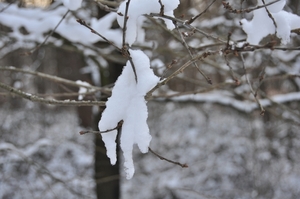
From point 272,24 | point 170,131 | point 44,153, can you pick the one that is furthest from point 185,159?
point 272,24

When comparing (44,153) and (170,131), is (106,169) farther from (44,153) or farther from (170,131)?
(170,131)

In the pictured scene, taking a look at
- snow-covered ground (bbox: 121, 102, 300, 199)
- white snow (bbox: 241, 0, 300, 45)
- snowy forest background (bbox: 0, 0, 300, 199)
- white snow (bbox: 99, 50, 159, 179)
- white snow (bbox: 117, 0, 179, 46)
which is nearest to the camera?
white snow (bbox: 99, 50, 159, 179)

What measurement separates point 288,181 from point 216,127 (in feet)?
6.07

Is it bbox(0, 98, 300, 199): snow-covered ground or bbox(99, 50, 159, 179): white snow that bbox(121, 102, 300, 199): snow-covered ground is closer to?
bbox(0, 98, 300, 199): snow-covered ground

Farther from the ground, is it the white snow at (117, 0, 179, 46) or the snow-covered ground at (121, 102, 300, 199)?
A: the white snow at (117, 0, 179, 46)

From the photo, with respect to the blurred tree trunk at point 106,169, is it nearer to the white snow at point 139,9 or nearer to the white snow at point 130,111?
the white snow at point 139,9

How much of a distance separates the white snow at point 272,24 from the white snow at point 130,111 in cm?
56

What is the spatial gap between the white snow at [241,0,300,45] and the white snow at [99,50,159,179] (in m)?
0.56

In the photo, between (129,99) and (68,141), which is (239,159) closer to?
(68,141)

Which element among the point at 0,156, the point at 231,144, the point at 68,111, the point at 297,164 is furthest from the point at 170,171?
the point at 68,111

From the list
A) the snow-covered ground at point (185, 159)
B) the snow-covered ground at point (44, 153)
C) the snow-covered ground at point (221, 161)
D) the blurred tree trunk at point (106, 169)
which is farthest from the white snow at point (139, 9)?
the snow-covered ground at point (221, 161)

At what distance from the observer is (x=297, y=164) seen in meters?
5.68

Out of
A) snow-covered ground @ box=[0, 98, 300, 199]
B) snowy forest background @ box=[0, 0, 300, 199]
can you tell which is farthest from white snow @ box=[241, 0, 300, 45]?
snow-covered ground @ box=[0, 98, 300, 199]

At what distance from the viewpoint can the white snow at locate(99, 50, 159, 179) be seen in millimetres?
931
